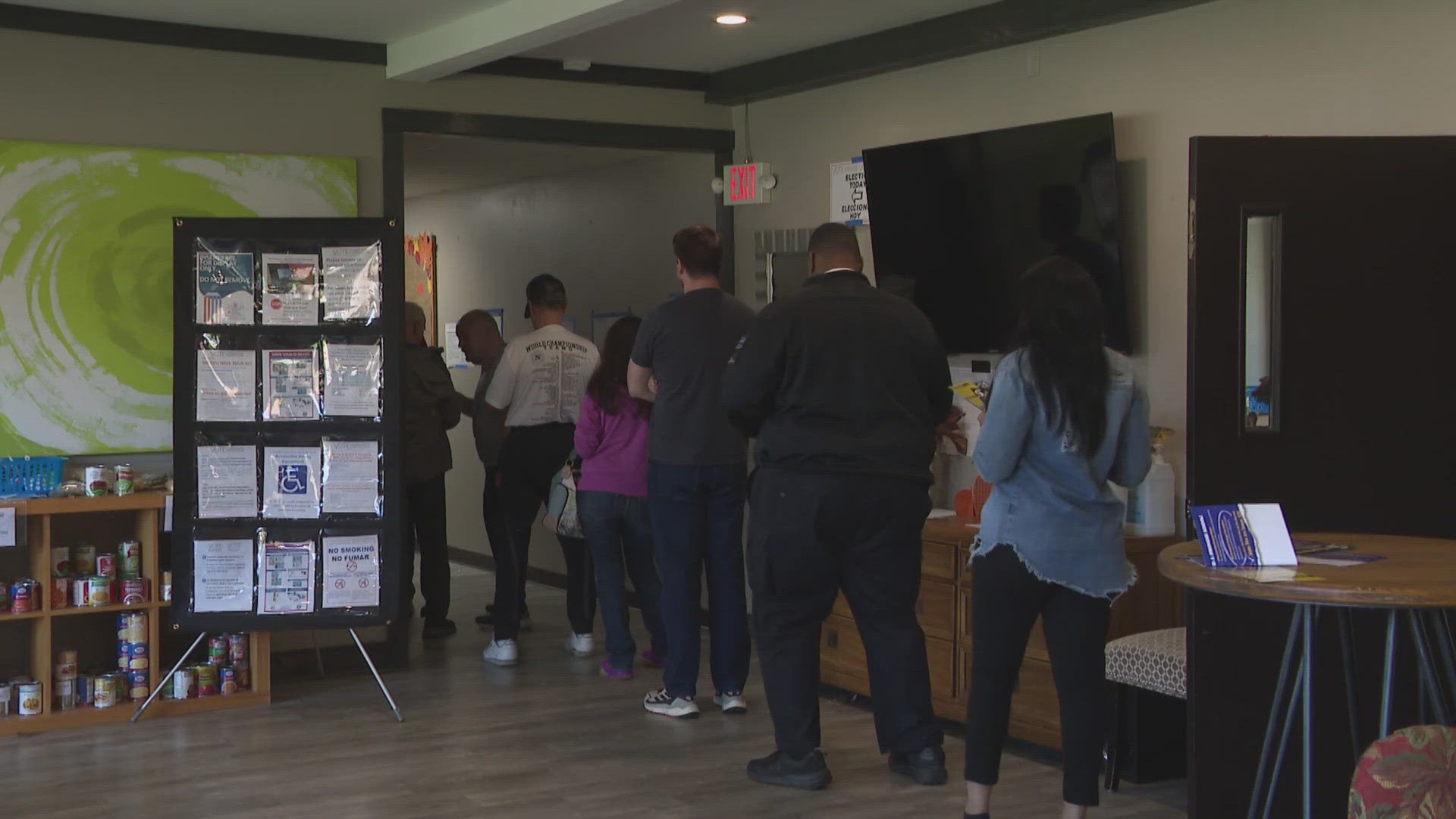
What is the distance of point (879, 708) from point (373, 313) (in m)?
2.19

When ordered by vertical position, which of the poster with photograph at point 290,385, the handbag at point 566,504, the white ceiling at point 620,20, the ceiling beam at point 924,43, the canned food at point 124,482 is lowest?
the handbag at point 566,504

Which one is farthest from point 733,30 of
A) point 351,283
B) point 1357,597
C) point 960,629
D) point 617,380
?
point 1357,597

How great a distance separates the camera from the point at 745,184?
22.0 ft

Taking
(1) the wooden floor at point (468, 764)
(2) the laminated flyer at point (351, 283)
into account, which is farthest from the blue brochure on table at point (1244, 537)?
(2) the laminated flyer at point (351, 283)

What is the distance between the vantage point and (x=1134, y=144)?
491 cm

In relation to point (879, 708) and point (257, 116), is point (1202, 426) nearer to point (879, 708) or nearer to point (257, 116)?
point (879, 708)

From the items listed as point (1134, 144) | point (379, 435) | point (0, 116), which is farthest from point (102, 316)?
point (1134, 144)

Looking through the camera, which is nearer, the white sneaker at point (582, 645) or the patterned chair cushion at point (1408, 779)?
the patterned chair cushion at point (1408, 779)

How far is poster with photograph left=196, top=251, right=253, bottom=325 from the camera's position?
5109mm

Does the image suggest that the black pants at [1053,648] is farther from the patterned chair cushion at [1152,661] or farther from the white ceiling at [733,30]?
the white ceiling at [733,30]

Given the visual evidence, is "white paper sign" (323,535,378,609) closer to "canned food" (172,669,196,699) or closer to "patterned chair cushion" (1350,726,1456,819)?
"canned food" (172,669,196,699)

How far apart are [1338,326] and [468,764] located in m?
2.74

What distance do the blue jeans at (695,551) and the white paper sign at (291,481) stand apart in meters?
1.14

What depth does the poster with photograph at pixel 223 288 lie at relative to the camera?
5109 millimetres
